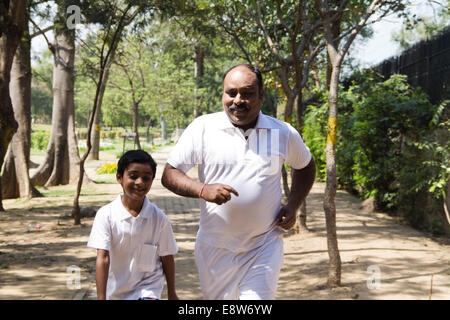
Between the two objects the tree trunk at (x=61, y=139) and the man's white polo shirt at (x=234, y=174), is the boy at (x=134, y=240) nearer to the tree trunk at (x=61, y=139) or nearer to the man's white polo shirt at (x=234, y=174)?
the man's white polo shirt at (x=234, y=174)

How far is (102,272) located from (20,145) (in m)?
12.4

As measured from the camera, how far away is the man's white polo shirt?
3.22m

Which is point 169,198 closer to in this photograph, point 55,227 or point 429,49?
point 55,227

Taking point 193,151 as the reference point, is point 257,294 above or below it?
below

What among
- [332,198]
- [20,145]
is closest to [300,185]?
[332,198]

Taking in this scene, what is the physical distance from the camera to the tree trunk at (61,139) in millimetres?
17375

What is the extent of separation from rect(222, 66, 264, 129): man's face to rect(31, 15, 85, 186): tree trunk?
14772 millimetres

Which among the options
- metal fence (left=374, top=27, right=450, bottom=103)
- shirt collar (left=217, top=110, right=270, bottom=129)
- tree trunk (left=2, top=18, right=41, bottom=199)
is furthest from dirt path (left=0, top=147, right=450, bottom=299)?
metal fence (left=374, top=27, right=450, bottom=103)

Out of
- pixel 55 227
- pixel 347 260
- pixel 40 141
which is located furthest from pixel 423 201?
pixel 40 141

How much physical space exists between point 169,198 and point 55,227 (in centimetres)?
528

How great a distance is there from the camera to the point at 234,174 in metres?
3.21

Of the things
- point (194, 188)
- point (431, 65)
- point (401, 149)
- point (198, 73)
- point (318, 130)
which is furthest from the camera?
point (198, 73)

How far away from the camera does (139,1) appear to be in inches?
425

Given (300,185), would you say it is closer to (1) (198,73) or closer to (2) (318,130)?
(2) (318,130)
